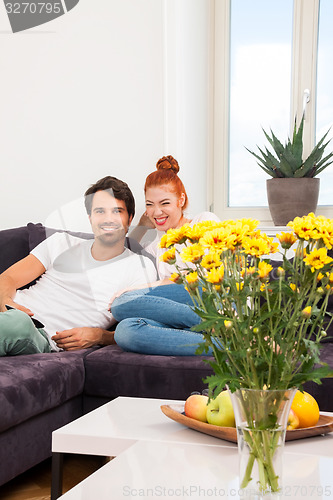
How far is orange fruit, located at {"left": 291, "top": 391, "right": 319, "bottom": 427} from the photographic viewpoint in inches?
48.2

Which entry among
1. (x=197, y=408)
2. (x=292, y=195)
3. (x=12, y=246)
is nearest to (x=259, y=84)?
(x=292, y=195)

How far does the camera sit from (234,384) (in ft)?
2.61

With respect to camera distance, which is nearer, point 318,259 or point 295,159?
point 318,259

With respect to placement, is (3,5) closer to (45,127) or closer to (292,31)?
(45,127)

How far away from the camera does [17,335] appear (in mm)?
2010

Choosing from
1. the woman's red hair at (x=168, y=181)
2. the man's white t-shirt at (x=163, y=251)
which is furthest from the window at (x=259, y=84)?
the man's white t-shirt at (x=163, y=251)

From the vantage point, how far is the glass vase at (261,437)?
79 cm

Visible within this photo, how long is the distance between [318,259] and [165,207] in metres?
1.99

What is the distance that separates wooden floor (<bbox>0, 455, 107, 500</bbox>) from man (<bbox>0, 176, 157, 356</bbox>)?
1.31 feet

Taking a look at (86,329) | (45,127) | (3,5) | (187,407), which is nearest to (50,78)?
(45,127)

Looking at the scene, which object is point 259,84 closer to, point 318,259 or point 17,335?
point 17,335

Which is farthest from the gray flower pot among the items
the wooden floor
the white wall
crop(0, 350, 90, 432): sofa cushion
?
the wooden floor

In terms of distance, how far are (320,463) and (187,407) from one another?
31 centimetres

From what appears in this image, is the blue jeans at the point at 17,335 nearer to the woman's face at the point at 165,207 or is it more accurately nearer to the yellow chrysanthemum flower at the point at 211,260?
the woman's face at the point at 165,207
